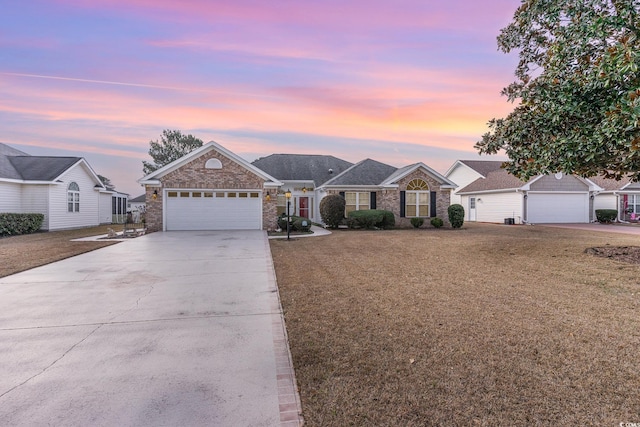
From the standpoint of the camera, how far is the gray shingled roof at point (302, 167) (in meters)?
24.7

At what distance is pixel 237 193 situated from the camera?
723 inches

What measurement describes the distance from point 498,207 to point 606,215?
23.6ft

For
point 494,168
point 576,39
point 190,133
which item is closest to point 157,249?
point 576,39

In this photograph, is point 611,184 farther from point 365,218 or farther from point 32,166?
point 32,166

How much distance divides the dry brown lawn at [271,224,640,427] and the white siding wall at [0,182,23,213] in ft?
60.3

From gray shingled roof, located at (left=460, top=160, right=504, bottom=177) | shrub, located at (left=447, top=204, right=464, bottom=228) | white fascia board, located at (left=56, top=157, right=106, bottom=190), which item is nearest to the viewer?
white fascia board, located at (left=56, top=157, right=106, bottom=190)

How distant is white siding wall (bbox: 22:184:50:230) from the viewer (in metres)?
18.7

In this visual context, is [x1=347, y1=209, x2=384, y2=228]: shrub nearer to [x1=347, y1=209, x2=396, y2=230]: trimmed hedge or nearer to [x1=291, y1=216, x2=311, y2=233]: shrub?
[x1=347, y1=209, x2=396, y2=230]: trimmed hedge

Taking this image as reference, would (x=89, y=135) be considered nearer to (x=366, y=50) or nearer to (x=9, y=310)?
(x=366, y=50)

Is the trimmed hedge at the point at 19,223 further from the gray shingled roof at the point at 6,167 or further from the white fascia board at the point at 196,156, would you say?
the white fascia board at the point at 196,156

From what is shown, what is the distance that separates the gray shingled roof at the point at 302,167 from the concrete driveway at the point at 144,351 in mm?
17811

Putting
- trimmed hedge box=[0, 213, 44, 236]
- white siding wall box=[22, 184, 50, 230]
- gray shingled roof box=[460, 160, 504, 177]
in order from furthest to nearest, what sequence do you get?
gray shingled roof box=[460, 160, 504, 177] → white siding wall box=[22, 184, 50, 230] → trimmed hedge box=[0, 213, 44, 236]

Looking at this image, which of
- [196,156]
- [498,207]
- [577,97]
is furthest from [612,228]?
[196,156]

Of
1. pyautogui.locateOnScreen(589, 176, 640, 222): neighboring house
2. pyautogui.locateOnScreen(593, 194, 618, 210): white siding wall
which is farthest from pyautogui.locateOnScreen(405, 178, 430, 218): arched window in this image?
pyautogui.locateOnScreen(593, 194, 618, 210): white siding wall
